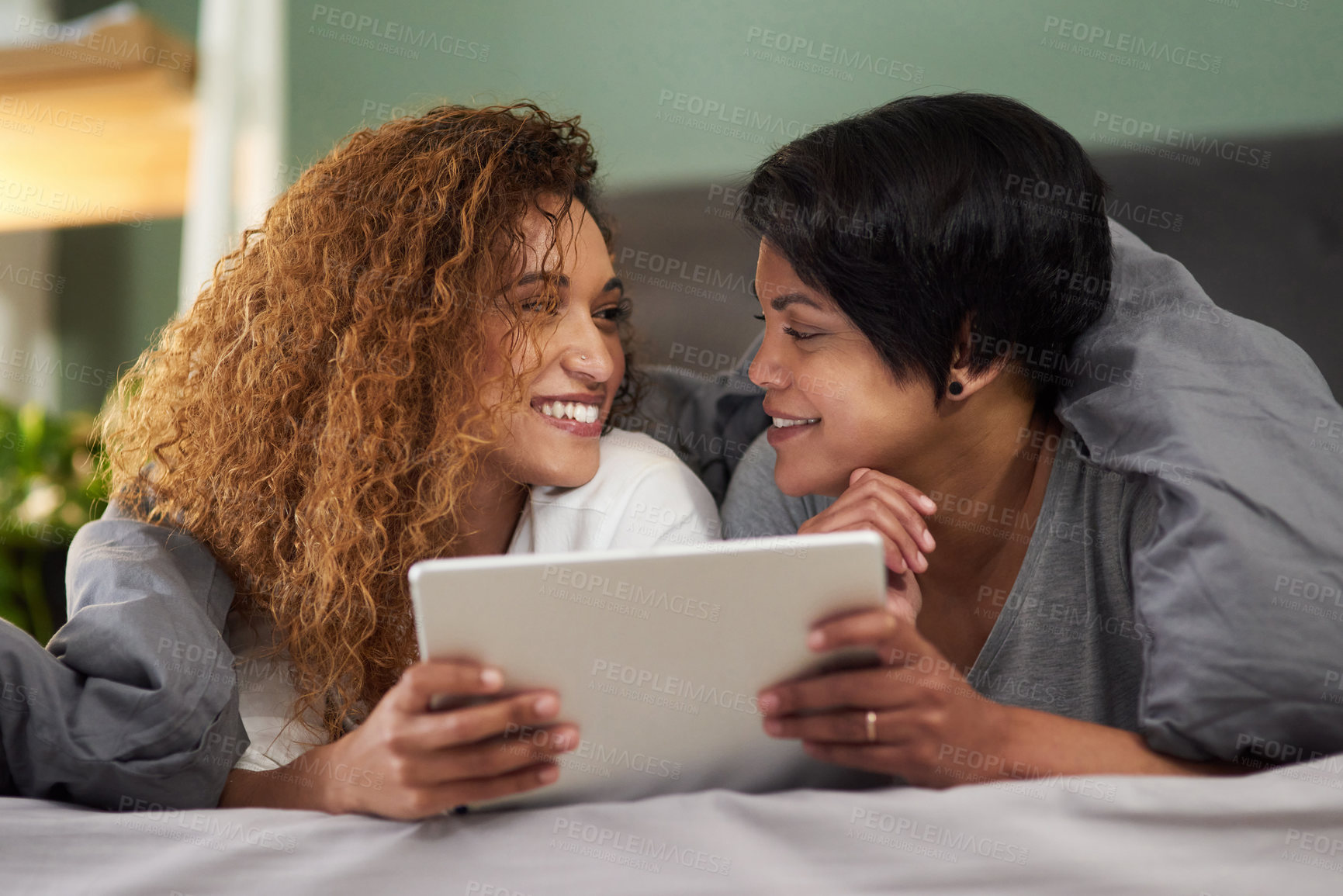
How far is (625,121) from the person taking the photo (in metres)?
2.01

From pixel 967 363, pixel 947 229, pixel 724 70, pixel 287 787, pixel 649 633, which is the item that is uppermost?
pixel 724 70

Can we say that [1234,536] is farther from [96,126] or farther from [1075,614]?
[96,126]

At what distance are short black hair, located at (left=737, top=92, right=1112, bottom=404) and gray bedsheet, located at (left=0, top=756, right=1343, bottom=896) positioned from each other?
1.78 feet

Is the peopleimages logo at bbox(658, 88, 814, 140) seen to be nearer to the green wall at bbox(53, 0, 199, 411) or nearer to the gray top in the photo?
the gray top

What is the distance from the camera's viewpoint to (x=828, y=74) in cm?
186

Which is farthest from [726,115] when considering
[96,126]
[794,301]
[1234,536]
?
[96,126]

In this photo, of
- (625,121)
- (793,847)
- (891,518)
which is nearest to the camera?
(793,847)

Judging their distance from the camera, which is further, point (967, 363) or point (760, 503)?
point (760, 503)

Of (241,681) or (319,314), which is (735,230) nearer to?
(319,314)

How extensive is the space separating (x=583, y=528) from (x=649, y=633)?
1.56ft

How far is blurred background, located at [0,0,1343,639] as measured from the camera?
156 cm

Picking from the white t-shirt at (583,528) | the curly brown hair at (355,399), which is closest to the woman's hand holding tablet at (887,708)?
the white t-shirt at (583,528)

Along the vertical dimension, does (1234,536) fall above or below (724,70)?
below

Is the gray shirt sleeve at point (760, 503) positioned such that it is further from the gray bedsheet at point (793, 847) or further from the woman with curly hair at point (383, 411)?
the gray bedsheet at point (793, 847)
